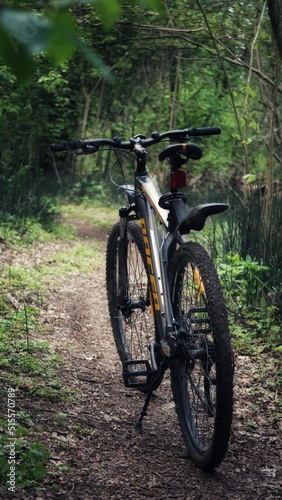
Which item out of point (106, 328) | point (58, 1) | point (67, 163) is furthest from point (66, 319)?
point (67, 163)

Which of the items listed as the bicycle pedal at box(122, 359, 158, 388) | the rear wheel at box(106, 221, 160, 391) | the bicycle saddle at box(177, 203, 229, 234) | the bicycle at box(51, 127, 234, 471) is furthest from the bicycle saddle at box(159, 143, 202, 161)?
the bicycle pedal at box(122, 359, 158, 388)

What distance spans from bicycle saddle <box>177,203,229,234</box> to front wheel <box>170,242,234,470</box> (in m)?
0.09

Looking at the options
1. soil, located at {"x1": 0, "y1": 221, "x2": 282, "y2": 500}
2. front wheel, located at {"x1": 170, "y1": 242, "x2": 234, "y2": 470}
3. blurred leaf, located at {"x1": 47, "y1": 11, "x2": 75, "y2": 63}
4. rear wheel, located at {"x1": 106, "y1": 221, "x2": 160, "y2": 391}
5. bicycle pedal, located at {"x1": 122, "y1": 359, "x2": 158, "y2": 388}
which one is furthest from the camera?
rear wheel, located at {"x1": 106, "y1": 221, "x2": 160, "y2": 391}

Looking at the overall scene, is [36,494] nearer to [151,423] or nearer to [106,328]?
[151,423]

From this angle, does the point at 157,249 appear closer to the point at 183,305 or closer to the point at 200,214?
the point at 183,305

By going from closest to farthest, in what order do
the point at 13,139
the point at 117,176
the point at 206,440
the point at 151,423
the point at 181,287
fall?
the point at 206,440, the point at 181,287, the point at 151,423, the point at 13,139, the point at 117,176

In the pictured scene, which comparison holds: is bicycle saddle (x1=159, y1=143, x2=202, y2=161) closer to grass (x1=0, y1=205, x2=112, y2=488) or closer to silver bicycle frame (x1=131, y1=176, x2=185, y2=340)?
silver bicycle frame (x1=131, y1=176, x2=185, y2=340)

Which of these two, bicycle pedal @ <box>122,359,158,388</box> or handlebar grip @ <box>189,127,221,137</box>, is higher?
handlebar grip @ <box>189,127,221,137</box>

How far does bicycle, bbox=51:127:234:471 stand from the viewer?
2496 millimetres

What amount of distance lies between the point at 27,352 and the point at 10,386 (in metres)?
0.73

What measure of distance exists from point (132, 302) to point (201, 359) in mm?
1151

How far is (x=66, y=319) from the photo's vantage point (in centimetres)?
542

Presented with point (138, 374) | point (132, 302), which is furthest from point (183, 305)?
point (132, 302)

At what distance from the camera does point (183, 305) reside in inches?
116
